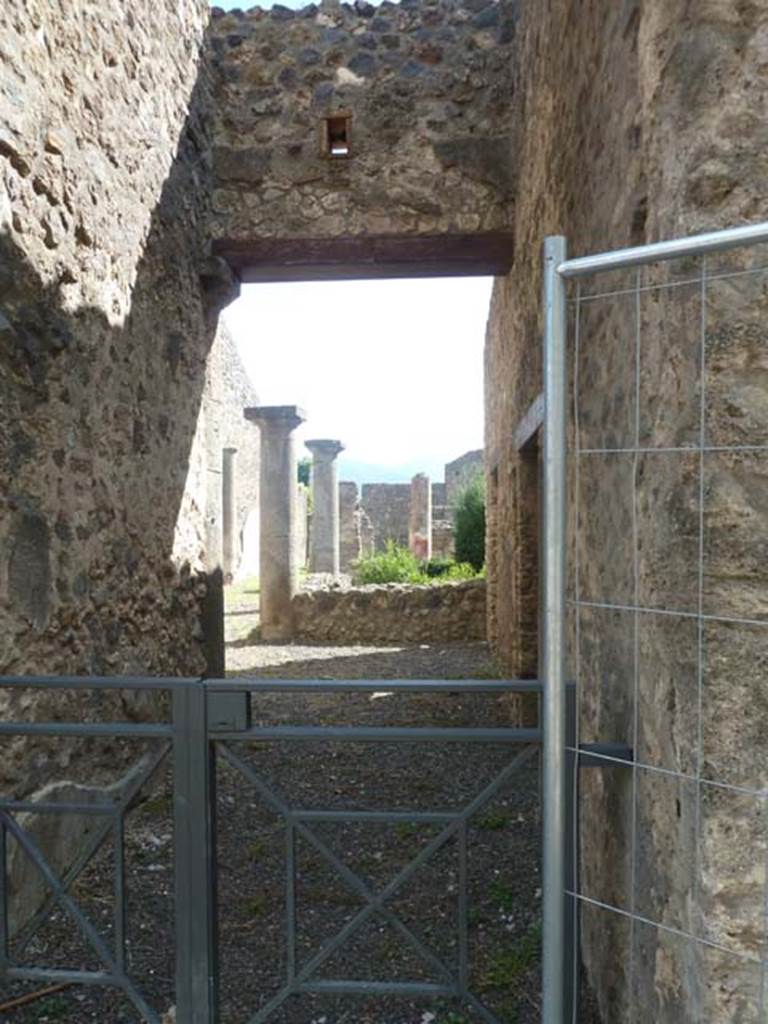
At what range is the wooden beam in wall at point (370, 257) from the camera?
5156mm

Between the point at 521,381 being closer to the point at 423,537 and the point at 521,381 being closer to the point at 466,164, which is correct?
the point at 466,164

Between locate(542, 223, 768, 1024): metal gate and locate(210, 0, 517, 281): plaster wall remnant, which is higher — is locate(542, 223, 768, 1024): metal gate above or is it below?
below

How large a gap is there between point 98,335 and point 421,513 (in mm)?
15609

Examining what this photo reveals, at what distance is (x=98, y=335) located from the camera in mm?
3658

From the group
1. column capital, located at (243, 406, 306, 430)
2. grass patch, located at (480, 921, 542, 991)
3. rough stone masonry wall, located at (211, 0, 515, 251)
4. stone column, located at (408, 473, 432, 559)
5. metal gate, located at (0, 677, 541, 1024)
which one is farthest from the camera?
stone column, located at (408, 473, 432, 559)

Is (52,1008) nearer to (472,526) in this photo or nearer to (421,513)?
(472,526)

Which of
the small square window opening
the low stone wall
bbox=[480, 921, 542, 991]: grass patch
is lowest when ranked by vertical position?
bbox=[480, 921, 542, 991]: grass patch

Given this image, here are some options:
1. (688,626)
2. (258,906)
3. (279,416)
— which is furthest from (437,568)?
(688,626)

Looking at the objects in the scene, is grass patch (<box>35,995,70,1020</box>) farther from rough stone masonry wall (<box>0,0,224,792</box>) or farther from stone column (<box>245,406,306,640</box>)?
stone column (<box>245,406,306,640</box>)

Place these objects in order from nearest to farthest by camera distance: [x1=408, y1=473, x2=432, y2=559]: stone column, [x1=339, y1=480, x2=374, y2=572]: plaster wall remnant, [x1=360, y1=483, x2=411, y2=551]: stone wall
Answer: [x1=408, y1=473, x2=432, y2=559]: stone column, [x1=339, y1=480, x2=374, y2=572]: plaster wall remnant, [x1=360, y1=483, x2=411, y2=551]: stone wall

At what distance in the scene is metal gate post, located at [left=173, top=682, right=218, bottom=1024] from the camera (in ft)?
6.59

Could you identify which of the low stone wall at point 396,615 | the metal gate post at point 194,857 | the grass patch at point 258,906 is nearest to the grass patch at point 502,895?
the grass patch at point 258,906

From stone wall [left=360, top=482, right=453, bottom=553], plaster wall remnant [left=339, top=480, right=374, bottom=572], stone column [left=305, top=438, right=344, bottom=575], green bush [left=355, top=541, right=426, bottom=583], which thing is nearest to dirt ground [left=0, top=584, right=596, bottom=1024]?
green bush [left=355, top=541, right=426, bottom=583]

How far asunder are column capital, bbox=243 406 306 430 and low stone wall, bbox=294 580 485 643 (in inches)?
98.2
